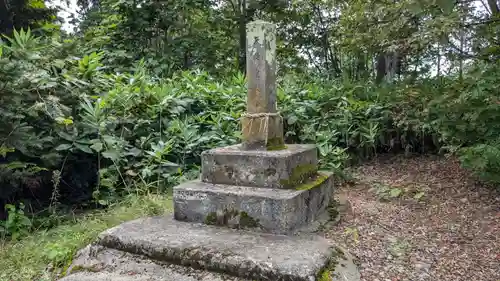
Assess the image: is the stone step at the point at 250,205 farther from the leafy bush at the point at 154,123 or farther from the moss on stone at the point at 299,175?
the leafy bush at the point at 154,123

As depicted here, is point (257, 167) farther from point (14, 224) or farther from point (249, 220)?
point (14, 224)

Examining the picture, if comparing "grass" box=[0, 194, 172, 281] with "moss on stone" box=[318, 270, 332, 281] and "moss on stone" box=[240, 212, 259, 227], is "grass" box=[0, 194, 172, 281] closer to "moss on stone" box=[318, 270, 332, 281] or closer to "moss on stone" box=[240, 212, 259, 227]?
"moss on stone" box=[240, 212, 259, 227]

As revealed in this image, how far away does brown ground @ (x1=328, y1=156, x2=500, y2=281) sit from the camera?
9.12ft

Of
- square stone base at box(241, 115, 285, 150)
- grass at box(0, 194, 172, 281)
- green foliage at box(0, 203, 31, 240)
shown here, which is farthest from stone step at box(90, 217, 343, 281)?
green foliage at box(0, 203, 31, 240)

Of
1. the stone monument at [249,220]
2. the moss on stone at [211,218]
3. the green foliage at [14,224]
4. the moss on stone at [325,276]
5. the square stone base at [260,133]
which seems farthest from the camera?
the green foliage at [14,224]

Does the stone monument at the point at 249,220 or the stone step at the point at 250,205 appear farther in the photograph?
the stone step at the point at 250,205

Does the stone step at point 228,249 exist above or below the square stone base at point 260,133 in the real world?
below

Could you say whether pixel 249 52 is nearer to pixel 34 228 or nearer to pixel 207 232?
pixel 207 232

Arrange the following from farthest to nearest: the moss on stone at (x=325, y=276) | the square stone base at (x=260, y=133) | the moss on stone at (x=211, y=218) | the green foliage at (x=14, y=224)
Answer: the green foliage at (x=14, y=224)
the square stone base at (x=260, y=133)
the moss on stone at (x=211, y=218)
the moss on stone at (x=325, y=276)

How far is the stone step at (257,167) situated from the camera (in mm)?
3139

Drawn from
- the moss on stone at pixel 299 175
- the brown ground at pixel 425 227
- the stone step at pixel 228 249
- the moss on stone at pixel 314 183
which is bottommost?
the brown ground at pixel 425 227

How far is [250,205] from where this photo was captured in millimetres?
2986

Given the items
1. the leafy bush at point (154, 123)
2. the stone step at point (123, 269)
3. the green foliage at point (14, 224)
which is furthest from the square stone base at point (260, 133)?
the green foliage at point (14, 224)

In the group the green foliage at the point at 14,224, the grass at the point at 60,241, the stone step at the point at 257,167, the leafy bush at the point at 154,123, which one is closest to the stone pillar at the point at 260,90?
the stone step at the point at 257,167
